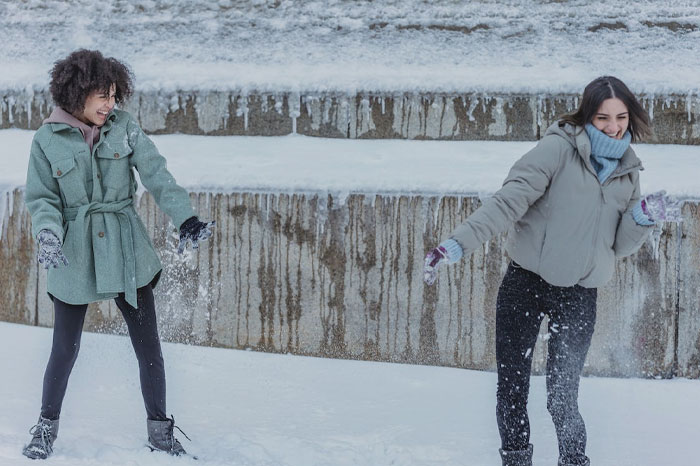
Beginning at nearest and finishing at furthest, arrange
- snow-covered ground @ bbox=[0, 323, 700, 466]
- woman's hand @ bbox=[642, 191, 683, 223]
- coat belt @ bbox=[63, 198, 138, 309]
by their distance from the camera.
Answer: woman's hand @ bbox=[642, 191, 683, 223] < coat belt @ bbox=[63, 198, 138, 309] < snow-covered ground @ bbox=[0, 323, 700, 466]

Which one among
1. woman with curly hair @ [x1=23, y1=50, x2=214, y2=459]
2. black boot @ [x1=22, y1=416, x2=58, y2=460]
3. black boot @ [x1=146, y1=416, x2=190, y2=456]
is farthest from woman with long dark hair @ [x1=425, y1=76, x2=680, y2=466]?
black boot @ [x1=22, y1=416, x2=58, y2=460]

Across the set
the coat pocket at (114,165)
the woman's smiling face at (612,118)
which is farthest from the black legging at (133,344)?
the woman's smiling face at (612,118)

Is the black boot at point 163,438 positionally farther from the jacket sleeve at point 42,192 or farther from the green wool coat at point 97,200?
the jacket sleeve at point 42,192

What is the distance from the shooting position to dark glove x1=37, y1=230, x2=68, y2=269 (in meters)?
3.11

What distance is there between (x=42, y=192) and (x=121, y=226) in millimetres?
324

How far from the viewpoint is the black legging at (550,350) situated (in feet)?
10.2

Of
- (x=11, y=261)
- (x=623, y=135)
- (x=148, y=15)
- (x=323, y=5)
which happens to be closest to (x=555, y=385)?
(x=623, y=135)

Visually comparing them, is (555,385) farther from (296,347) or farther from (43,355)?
(43,355)

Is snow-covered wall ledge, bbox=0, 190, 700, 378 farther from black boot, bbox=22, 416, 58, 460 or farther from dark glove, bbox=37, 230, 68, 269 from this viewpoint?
dark glove, bbox=37, 230, 68, 269

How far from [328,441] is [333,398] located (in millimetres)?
594

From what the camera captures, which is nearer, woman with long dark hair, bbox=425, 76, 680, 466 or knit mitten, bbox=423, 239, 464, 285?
knit mitten, bbox=423, 239, 464, 285

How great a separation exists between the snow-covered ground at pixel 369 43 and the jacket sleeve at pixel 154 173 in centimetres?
215

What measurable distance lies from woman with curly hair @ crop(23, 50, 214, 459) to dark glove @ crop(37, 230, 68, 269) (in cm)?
7

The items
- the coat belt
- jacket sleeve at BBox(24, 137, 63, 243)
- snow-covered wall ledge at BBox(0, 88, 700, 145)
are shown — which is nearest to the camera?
jacket sleeve at BBox(24, 137, 63, 243)
